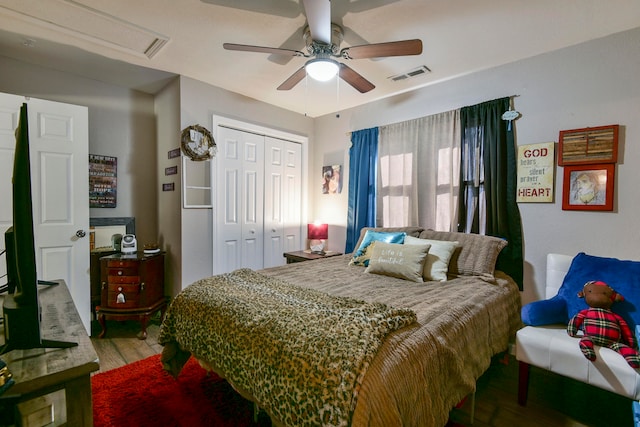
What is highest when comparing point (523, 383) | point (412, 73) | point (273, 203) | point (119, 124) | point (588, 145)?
point (412, 73)

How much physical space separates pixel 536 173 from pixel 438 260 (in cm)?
113

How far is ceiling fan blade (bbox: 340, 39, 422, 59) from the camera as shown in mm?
1855

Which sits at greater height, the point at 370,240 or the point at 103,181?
the point at 103,181

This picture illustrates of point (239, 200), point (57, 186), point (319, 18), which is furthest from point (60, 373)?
point (239, 200)

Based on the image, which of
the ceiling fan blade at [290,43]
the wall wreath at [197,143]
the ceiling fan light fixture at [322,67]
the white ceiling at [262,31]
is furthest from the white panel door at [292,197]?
the ceiling fan light fixture at [322,67]

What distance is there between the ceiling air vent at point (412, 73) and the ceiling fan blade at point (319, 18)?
1262 millimetres

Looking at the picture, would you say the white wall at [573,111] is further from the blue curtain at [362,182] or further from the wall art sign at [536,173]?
the blue curtain at [362,182]

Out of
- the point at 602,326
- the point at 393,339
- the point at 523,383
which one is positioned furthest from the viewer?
the point at 523,383

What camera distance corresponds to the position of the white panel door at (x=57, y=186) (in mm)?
2410

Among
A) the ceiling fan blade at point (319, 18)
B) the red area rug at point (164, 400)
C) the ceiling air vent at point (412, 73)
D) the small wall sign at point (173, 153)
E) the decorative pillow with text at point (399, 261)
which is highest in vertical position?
the ceiling air vent at point (412, 73)

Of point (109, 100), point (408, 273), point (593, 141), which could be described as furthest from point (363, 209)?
point (109, 100)

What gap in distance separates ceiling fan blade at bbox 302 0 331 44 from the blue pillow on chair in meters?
2.23

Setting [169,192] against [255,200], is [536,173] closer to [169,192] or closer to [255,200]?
[255,200]

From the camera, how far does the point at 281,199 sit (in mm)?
4055
